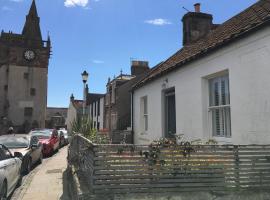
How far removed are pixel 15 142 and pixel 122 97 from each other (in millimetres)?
18046

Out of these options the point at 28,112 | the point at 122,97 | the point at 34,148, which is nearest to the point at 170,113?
the point at 34,148

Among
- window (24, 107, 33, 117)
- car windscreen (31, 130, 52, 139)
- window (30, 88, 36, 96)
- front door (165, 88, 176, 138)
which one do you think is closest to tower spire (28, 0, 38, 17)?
window (30, 88, 36, 96)

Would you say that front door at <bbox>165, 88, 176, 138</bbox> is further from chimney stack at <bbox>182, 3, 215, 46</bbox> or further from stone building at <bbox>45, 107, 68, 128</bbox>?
stone building at <bbox>45, 107, 68, 128</bbox>

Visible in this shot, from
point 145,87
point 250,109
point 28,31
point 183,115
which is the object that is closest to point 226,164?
point 250,109

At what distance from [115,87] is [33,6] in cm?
4005

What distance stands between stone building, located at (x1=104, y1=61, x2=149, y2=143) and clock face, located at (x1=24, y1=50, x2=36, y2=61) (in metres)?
27.0

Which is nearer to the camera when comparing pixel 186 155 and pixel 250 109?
pixel 186 155

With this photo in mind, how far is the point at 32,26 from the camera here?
2400 inches

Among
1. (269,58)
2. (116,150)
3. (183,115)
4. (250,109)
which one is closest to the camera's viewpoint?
(116,150)

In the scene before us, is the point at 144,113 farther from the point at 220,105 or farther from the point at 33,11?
the point at 33,11

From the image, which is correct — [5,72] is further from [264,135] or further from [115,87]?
[264,135]

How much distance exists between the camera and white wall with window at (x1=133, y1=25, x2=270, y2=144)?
746 centimetres

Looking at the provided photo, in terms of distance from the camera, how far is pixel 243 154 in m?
6.41

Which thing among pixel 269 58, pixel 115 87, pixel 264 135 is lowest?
pixel 264 135
